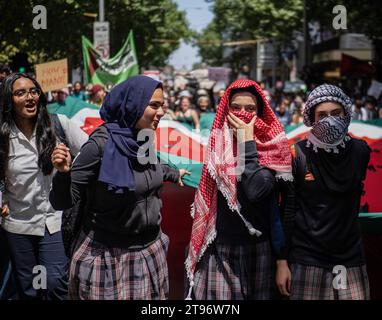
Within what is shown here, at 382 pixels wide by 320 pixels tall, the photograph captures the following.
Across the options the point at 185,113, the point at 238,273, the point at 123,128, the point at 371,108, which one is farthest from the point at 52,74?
the point at 238,273

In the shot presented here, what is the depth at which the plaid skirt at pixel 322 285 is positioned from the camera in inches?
124

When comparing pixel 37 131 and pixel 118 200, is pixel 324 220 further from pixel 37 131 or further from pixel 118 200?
pixel 37 131

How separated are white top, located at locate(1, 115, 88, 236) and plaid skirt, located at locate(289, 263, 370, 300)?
1.47 m

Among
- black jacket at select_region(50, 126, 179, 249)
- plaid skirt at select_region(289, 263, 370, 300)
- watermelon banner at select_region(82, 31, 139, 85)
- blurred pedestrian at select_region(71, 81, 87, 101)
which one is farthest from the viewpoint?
watermelon banner at select_region(82, 31, 139, 85)

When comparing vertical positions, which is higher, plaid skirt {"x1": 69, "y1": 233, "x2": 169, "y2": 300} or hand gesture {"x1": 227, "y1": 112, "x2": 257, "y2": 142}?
hand gesture {"x1": 227, "y1": 112, "x2": 257, "y2": 142}

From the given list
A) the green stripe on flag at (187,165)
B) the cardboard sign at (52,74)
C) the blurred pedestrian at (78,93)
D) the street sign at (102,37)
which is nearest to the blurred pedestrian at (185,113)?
the cardboard sign at (52,74)

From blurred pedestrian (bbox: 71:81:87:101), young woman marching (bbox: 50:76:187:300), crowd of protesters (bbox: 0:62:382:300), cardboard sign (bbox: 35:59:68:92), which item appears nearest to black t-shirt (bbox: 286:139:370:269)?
crowd of protesters (bbox: 0:62:382:300)

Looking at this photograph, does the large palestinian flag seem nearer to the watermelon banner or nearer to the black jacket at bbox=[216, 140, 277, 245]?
the black jacket at bbox=[216, 140, 277, 245]

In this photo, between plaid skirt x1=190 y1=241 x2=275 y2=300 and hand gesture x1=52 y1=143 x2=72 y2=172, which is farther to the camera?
plaid skirt x1=190 y1=241 x2=275 y2=300

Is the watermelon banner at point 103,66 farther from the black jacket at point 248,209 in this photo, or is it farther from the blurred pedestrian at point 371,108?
the black jacket at point 248,209

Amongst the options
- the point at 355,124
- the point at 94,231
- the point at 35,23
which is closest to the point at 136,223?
the point at 94,231

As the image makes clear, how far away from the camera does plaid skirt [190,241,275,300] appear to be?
3238mm
